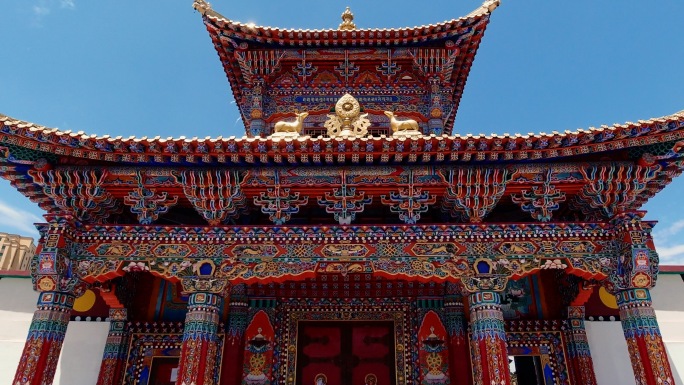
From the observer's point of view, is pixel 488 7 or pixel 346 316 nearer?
pixel 346 316

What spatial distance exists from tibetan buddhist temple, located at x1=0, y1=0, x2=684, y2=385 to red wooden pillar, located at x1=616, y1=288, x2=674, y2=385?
0.03 meters

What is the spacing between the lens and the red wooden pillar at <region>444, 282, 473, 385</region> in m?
8.69

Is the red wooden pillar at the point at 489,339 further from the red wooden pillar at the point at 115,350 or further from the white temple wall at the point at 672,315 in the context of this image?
the red wooden pillar at the point at 115,350

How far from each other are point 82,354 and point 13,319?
229 centimetres

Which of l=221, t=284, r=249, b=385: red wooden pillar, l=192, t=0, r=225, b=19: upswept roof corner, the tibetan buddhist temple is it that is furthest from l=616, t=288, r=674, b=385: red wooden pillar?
l=192, t=0, r=225, b=19: upswept roof corner

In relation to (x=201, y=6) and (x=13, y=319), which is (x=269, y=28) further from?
(x=13, y=319)

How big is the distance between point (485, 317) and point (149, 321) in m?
6.88

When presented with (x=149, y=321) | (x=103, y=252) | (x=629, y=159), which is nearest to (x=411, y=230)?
(x=629, y=159)

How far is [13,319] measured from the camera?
10.1 m

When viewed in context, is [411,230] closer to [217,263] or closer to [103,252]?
[217,263]

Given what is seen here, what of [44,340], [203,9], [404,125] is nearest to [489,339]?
[404,125]

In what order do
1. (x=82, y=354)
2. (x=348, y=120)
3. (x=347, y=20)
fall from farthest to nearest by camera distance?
(x=347, y=20)
(x=348, y=120)
(x=82, y=354)

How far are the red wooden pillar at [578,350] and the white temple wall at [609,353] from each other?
305mm

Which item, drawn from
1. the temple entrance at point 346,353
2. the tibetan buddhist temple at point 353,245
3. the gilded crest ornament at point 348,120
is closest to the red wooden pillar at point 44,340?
the tibetan buddhist temple at point 353,245
